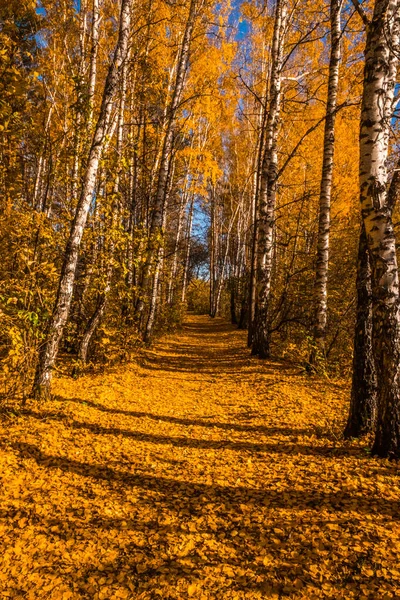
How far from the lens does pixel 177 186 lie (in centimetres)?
1838

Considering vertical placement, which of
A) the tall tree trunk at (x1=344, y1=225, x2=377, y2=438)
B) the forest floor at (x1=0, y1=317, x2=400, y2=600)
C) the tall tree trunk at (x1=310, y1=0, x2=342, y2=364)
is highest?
the tall tree trunk at (x1=310, y1=0, x2=342, y2=364)

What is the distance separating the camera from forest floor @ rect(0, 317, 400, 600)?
2.50 meters

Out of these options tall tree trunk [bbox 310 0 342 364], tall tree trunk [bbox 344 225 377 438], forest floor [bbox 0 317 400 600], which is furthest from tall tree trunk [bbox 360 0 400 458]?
tall tree trunk [bbox 310 0 342 364]

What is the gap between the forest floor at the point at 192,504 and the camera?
250 centimetres

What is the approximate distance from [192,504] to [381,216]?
3.53 m

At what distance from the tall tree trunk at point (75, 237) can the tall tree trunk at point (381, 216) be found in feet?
12.8

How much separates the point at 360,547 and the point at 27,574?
252cm

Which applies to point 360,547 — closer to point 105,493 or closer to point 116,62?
point 105,493

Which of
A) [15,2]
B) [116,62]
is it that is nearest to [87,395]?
[116,62]

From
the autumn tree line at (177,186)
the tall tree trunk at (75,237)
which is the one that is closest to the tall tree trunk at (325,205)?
the autumn tree line at (177,186)

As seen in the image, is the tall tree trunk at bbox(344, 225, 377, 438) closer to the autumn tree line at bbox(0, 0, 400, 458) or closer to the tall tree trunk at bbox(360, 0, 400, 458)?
the autumn tree line at bbox(0, 0, 400, 458)

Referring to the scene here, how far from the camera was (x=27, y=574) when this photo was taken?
100 inches

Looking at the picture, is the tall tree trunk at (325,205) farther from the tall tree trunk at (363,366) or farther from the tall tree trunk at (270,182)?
the tall tree trunk at (363,366)

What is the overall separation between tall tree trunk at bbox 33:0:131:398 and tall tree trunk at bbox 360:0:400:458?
390cm
